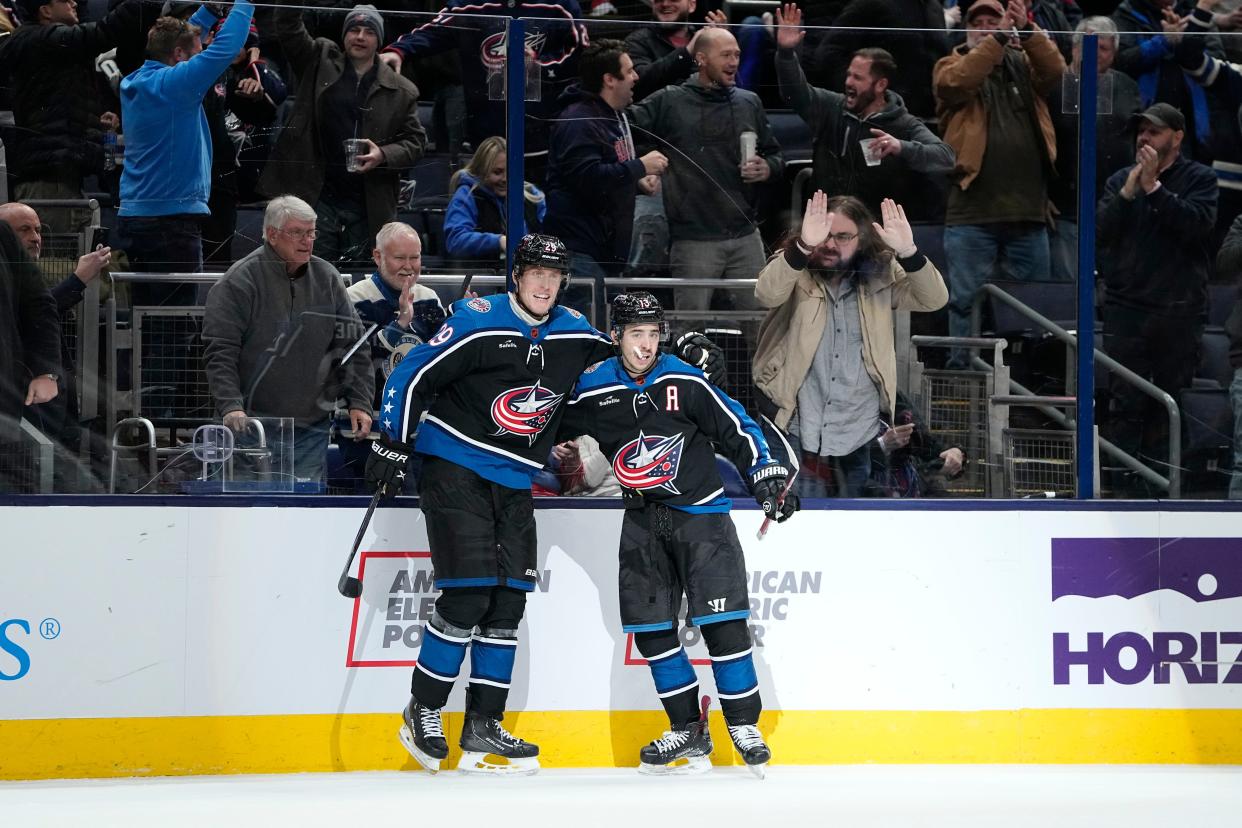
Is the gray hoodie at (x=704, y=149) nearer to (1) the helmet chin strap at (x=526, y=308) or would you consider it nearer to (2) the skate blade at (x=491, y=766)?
(1) the helmet chin strap at (x=526, y=308)

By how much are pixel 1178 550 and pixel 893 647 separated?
3.14 feet

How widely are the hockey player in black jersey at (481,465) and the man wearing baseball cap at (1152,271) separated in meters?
1.40

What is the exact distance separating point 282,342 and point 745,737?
5.89 feet

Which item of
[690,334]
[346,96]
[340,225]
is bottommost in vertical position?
[690,334]

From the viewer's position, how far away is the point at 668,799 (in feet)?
13.2

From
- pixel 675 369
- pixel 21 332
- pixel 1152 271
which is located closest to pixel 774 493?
pixel 675 369

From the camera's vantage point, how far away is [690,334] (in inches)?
177

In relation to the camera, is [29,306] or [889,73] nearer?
[29,306]

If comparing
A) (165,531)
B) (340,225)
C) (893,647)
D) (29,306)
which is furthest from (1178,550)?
(29,306)

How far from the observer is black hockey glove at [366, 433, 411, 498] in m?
4.21

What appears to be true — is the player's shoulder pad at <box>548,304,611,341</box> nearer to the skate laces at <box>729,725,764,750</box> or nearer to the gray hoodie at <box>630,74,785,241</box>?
the gray hoodie at <box>630,74,785,241</box>

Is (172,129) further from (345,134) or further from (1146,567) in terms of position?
(1146,567)

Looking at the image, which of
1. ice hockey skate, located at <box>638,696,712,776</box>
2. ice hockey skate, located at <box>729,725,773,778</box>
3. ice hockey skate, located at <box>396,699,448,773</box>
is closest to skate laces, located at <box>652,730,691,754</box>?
ice hockey skate, located at <box>638,696,712,776</box>

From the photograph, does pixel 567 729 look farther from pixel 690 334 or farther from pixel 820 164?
pixel 820 164
